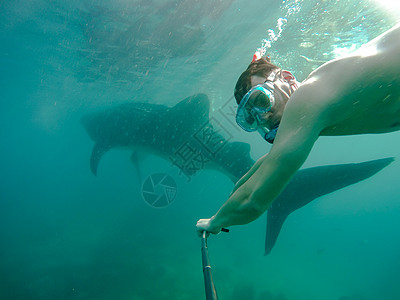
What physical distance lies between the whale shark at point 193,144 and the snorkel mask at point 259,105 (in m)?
2.98

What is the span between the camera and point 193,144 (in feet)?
29.6

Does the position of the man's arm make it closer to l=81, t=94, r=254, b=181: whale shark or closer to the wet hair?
the wet hair

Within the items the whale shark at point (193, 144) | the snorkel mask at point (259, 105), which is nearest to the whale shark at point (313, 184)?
the whale shark at point (193, 144)

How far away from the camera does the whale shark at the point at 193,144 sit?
4391mm

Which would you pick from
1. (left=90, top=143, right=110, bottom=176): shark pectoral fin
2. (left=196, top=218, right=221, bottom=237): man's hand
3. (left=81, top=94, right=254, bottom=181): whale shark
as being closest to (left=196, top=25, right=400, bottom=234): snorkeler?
(left=196, top=218, right=221, bottom=237): man's hand

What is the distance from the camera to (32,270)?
1083 cm

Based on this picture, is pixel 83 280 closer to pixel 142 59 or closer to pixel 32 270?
pixel 32 270

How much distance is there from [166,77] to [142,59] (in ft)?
11.8

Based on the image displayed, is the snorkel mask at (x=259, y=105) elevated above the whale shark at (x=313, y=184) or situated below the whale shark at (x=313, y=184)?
above

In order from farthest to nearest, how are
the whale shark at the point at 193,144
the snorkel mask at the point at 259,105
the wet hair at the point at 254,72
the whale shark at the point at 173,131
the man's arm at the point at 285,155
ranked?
the whale shark at the point at 173,131 → the whale shark at the point at 193,144 → the wet hair at the point at 254,72 → the snorkel mask at the point at 259,105 → the man's arm at the point at 285,155

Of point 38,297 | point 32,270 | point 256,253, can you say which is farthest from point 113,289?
point 256,253

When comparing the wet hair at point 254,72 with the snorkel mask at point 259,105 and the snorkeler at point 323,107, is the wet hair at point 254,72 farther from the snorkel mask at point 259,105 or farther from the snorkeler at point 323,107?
the snorkeler at point 323,107

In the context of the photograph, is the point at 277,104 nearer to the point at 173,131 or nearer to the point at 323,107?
the point at 323,107

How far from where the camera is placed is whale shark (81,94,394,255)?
439cm
